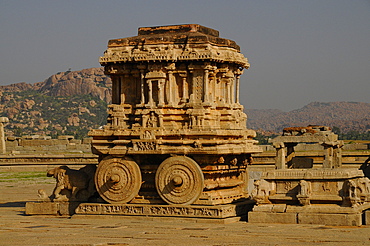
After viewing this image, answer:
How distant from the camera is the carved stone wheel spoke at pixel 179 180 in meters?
14.9

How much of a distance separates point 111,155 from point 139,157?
1.86 feet

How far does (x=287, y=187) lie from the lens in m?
14.2

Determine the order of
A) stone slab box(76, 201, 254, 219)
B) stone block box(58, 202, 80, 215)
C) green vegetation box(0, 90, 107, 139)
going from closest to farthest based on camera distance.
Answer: stone slab box(76, 201, 254, 219) < stone block box(58, 202, 80, 215) < green vegetation box(0, 90, 107, 139)

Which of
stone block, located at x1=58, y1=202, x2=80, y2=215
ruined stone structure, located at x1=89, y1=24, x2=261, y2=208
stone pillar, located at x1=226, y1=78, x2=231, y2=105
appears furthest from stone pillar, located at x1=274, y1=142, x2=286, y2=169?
stone block, located at x1=58, y1=202, x2=80, y2=215

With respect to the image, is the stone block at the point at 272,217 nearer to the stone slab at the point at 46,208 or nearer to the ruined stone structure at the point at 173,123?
the ruined stone structure at the point at 173,123

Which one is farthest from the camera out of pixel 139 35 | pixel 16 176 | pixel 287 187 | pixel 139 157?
pixel 16 176

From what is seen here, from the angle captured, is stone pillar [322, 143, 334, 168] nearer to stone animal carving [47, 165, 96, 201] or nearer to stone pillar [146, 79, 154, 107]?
stone pillar [146, 79, 154, 107]

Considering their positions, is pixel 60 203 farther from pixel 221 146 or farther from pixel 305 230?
pixel 305 230

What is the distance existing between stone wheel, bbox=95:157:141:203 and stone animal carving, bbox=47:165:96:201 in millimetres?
811

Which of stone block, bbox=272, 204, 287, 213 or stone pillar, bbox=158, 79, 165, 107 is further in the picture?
stone pillar, bbox=158, 79, 165, 107

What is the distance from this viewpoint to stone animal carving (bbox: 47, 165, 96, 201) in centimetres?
1641

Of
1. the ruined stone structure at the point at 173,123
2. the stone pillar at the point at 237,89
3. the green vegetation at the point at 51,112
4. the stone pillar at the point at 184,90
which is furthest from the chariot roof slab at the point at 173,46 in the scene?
the green vegetation at the point at 51,112

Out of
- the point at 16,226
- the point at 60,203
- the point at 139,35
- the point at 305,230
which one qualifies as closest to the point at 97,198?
the point at 60,203

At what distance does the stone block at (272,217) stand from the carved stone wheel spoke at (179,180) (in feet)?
4.24
